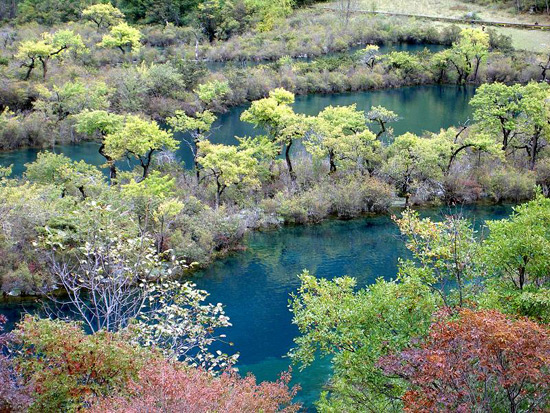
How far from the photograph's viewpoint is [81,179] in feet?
111

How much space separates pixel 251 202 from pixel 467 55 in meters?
41.9

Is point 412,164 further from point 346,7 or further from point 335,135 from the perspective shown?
point 346,7

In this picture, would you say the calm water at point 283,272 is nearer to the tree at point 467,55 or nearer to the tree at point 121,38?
the tree at point 467,55

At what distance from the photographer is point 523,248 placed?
14562mm

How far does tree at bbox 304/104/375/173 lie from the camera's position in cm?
3984

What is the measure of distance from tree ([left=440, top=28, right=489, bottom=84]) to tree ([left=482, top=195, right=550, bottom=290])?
56.2m

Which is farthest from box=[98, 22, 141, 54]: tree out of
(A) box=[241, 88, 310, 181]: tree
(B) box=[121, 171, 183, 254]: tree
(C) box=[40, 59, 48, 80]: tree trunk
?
(B) box=[121, 171, 183, 254]: tree

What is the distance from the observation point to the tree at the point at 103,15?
237 feet

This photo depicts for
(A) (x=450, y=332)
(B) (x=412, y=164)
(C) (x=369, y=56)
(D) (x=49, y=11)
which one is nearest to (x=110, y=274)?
(A) (x=450, y=332)

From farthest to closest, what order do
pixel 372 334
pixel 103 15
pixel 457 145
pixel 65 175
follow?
pixel 103 15
pixel 457 145
pixel 65 175
pixel 372 334

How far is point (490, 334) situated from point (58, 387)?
896 cm

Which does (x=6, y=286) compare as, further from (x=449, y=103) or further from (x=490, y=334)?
(x=449, y=103)

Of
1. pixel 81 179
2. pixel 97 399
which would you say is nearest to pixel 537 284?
pixel 97 399

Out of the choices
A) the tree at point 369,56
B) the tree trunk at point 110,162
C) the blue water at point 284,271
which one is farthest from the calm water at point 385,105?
the blue water at point 284,271
